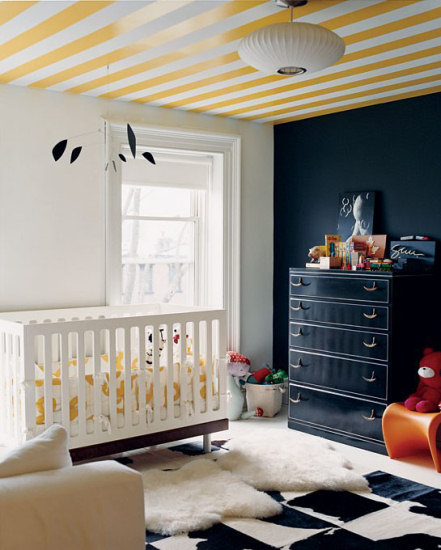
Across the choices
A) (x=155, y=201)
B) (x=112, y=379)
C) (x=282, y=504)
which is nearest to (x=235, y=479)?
(x=282, y=504)

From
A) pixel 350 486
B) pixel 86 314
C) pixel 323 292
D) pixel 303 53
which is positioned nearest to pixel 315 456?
pixel 350 486

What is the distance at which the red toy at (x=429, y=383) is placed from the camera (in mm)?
3711

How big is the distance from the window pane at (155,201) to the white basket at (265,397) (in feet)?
4.56

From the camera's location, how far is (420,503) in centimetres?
305

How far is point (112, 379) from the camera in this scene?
346 centimetres

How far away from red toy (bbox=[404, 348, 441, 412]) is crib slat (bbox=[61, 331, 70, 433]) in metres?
1.86

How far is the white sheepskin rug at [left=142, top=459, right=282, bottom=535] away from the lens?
280 cm

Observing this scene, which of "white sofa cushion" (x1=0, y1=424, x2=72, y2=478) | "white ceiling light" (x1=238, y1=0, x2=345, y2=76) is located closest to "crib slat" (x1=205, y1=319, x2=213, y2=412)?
"white ceiling light" (x1=238, y1=0, x2=345, y2=76)

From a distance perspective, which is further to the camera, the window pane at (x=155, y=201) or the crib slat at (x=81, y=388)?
the window pane at (x=155, y=201)

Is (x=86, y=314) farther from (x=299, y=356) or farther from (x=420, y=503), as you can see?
(x=420, y=503)

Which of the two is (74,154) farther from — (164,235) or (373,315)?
(373,315)

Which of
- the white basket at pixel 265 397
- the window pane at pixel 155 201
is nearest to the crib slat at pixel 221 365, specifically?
the white basket at pixel 265 397

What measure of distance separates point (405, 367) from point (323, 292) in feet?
2.24

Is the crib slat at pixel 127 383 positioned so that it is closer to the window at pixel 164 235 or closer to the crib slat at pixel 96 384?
the crib slat at pixel 96 384
